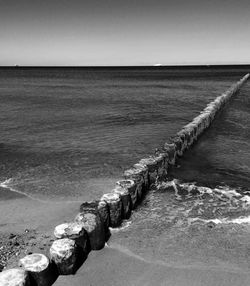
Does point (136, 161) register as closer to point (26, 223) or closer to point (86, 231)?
point (26, 223)

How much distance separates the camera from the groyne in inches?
172

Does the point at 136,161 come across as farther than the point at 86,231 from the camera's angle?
Yes

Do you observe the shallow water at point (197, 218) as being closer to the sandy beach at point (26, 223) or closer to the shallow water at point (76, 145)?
the shallow water at point (76, 145)

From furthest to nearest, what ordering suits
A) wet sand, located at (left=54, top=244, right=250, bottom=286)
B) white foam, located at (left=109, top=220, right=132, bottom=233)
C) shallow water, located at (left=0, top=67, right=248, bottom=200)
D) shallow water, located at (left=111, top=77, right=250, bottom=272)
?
1. shallow water, located at (left=0, top=67, right=248, bottom=200)
2. white foam, located at (left=109, top=220, right=132, bottom=233)
3. shallow water, located at (left=111, top=77, right=250, bottom=272)
4. wet sand, located at (left=54, top=244, right=250, bottom=286)

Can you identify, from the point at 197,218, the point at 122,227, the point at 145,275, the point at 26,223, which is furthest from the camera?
the point at 197,218

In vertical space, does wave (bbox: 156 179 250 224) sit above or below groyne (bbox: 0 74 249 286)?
below

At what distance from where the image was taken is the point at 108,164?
10.5 meters

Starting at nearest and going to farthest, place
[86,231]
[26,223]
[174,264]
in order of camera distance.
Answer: [174,264], [86,231], [26,223]

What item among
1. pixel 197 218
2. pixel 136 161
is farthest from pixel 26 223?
pixel 136 161

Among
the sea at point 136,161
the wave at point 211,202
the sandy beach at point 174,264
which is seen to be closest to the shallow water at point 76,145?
the sea at point 136,161

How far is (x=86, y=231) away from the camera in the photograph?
5.38 meters

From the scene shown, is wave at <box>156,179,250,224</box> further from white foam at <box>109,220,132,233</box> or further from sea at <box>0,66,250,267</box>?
white foam at <box>109,220,132,233</box>

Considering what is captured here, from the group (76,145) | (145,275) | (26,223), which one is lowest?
(145,275)

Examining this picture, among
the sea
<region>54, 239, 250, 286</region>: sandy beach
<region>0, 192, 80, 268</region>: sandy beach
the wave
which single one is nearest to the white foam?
the sea
